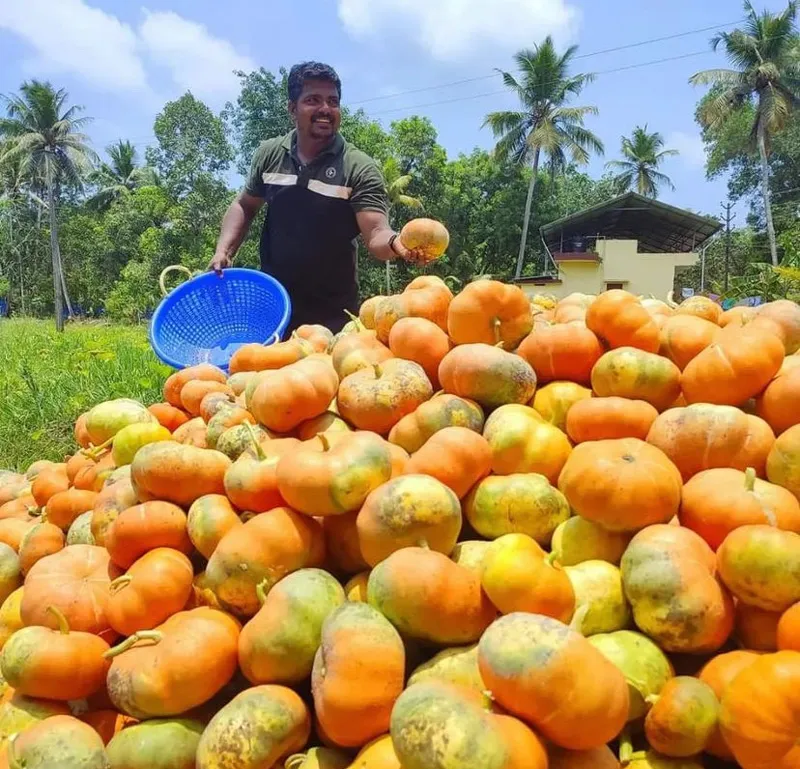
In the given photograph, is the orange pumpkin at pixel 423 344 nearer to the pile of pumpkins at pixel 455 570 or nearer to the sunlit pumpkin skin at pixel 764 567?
the pile of pumpkins at pixel 455 570

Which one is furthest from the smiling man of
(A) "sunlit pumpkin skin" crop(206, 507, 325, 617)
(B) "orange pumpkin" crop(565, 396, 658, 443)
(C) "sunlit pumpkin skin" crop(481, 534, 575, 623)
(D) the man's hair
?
(C) "sunlit pumpkin skin" crop(481, 534, 575, 623)

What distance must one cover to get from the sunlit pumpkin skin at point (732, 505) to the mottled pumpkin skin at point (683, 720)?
39 cm

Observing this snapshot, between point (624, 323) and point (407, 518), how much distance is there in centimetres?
104

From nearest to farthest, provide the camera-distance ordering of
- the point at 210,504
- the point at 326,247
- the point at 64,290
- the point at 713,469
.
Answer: the point at 713,469 < the point at 210,504 < the point at 326,247 < the point at 64,290

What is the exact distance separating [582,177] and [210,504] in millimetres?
60139

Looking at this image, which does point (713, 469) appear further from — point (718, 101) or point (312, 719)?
point (718, 101)

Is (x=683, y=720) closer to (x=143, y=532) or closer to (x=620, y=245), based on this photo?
(x=143, y=532)

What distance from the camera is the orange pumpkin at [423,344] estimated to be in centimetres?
236

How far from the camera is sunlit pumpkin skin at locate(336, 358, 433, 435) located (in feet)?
7.08

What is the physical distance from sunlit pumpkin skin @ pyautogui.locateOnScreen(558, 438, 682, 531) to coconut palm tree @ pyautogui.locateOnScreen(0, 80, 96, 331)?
42.3 m

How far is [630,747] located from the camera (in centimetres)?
135

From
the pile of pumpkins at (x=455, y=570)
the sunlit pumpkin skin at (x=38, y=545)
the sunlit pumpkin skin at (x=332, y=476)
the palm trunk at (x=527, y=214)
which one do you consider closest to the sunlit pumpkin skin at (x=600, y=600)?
the pile of pumpkins at (x=455, y=570)

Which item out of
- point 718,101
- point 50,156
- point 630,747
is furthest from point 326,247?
point 50,156

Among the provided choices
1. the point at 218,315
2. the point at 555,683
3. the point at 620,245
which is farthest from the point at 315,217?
the point at 620,245
